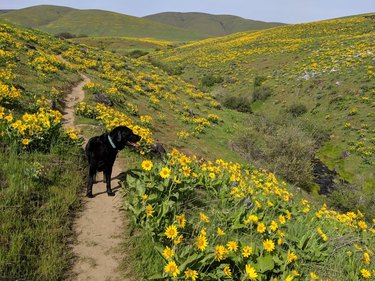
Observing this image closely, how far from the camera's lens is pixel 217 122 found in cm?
2394

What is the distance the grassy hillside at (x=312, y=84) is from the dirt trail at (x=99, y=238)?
43.3 ft

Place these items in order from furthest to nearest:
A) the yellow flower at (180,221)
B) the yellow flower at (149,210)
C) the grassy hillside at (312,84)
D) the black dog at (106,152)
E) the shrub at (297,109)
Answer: the shrub at (297,109), the grassy hillside at (312,84), the black dog at (106,152), the yellow flower at (149,210), the yellow flower at (180,221)

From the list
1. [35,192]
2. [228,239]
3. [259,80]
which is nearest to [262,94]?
[259,80]

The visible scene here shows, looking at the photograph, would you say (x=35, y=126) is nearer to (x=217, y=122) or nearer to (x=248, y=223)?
(x=248, y=223)

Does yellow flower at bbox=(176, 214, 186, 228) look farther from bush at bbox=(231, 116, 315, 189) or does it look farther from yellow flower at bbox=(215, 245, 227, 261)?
bush at bbox=(231, 116, 315, 189)

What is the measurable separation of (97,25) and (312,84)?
13049 centimetres

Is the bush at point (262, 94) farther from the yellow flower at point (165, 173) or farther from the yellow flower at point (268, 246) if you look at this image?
the yellow flower at point (268, 246)

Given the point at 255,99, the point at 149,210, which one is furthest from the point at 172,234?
the point at 255,99

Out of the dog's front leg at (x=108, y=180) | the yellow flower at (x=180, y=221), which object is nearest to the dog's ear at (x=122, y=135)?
the dog's front leg at (x=108, y=180)

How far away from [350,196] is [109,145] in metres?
13.0

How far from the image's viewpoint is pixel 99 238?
5027 mm

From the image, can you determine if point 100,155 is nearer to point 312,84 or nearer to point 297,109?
point 297,109

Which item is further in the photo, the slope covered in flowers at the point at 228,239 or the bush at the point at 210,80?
the bush at the point at 210,80

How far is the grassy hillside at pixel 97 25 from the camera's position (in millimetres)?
135500
